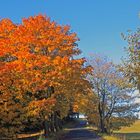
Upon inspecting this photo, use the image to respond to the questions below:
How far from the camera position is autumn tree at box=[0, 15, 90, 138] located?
4491cm

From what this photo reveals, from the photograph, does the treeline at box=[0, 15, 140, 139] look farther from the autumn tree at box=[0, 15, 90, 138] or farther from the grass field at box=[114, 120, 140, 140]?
the grass field at box=[114, 120, 140, 140]

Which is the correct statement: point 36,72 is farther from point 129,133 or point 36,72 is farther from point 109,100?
point 129,133

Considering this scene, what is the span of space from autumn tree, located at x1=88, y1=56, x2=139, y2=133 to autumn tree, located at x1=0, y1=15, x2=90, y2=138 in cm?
1984

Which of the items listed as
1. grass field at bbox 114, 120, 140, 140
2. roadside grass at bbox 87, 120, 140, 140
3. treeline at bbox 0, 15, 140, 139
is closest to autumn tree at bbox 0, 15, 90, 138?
treeline at bbox 0, 15, 140, 139

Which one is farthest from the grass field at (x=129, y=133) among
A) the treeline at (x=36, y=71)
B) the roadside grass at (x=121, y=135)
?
the treeline at (x=36, y=71)

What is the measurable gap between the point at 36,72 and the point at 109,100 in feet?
103

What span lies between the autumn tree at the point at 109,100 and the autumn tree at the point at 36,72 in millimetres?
19839

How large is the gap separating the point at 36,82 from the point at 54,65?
112 inches

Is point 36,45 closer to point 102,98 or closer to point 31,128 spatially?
point 31,128

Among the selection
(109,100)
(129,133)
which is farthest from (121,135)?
(129,133)

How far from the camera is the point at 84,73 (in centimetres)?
5309

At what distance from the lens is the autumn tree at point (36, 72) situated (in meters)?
44.9

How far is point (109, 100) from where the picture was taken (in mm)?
77562

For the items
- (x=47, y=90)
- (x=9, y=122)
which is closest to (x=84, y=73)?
(x=47, y=90)
